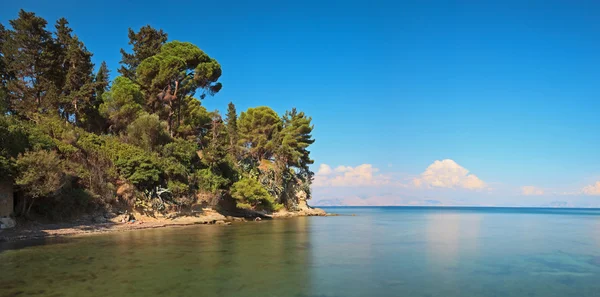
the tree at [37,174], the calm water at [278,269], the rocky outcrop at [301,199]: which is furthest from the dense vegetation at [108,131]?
the rocky outcrop at [301,199]

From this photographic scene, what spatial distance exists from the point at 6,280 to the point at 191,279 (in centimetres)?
535

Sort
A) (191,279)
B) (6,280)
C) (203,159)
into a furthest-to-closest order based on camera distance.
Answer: (203,159)
(191,279)
(6,280)

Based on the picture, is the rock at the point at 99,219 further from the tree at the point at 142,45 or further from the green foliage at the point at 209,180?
the tree at the point at 142,45

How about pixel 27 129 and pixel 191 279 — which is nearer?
pixel 191 279

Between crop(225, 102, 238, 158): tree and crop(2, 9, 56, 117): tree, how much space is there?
24036mm

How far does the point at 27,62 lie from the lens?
116 ft

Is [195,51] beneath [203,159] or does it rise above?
above

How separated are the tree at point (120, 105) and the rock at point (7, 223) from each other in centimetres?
1997

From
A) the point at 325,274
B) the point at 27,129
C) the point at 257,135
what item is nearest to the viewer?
the point at 325,274

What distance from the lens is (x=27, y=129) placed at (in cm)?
2530

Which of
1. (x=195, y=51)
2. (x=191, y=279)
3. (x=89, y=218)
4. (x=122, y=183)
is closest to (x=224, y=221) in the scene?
(x=122, y=183)

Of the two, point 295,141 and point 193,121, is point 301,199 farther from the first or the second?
point 193,121

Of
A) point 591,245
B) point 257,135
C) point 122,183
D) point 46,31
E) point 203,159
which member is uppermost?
point 46,31

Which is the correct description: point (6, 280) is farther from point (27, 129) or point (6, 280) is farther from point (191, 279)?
point (27, 129)
